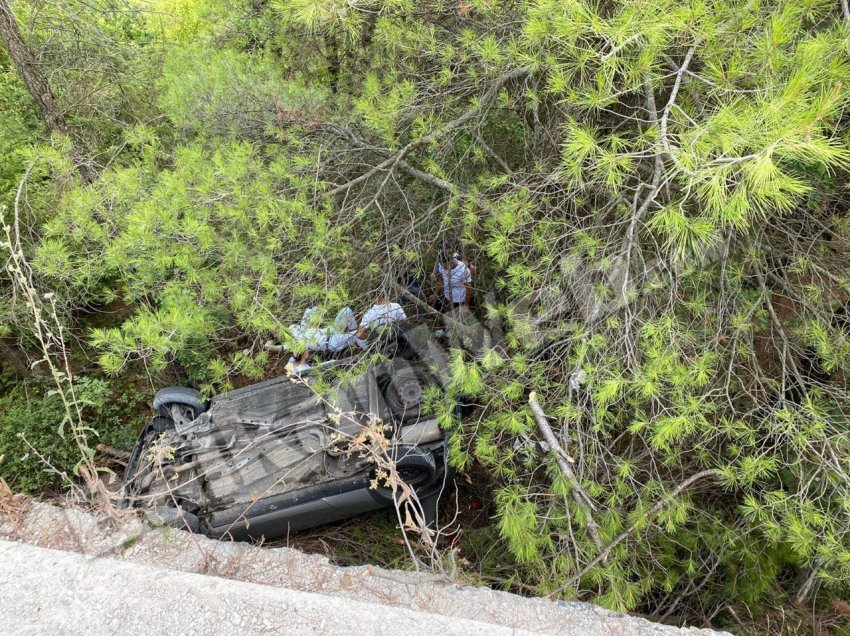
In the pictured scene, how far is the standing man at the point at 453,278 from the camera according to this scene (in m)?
3.79

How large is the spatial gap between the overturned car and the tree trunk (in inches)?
117

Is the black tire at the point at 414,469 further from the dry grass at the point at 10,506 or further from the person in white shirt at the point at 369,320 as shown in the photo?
the dry grass at the point at 10,506

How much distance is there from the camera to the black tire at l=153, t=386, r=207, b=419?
4750 millimetres

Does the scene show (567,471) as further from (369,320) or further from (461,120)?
(461,120)

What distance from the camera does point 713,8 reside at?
222 cm

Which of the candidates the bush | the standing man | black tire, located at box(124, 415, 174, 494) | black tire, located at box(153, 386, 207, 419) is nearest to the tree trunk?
black tire, located at box(153, 386, 207, 419)

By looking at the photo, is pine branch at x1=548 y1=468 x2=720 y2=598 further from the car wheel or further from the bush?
the bush

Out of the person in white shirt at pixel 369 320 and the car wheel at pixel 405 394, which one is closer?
the person in white shirt at pixel 369 320

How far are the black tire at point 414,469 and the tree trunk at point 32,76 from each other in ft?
13.7

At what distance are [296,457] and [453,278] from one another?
211cm

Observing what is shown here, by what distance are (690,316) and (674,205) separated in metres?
0.85

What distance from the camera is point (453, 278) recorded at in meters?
3.98

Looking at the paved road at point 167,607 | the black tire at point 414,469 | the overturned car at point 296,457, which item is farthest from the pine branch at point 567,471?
the black tire at point 414,469

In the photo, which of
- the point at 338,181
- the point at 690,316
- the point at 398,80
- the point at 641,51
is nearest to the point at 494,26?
the point at 398,80
